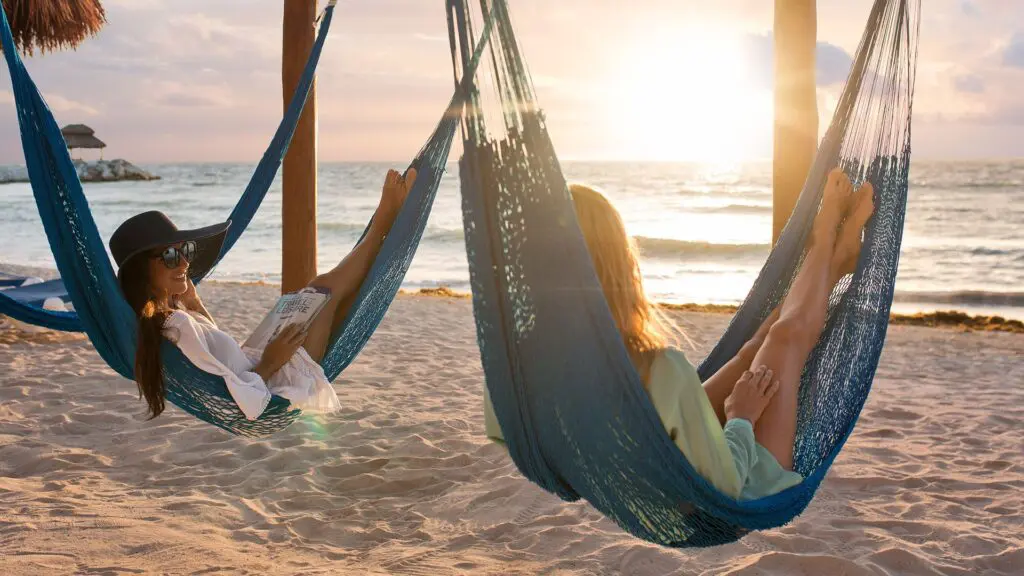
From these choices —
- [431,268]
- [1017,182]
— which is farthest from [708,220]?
[1017,182]

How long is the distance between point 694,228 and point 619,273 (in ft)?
41.6

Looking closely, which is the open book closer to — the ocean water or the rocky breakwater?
the ocean water

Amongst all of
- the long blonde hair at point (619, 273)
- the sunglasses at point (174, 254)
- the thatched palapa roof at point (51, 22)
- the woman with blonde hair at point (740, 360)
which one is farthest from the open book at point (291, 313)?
the thatched palapa roof at point (51, 22)

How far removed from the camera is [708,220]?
48.1 feet

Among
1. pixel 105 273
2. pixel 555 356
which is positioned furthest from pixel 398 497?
pixel 555 356

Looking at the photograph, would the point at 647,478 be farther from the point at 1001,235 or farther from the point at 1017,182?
the point at 1017,182

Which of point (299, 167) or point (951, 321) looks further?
point (951, 321)

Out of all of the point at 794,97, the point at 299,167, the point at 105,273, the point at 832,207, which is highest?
the point at 794,97

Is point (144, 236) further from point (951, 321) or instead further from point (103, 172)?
point (103, 172)

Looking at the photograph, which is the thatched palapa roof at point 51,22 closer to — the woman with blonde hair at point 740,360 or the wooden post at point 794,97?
the wooden post at point 794,97

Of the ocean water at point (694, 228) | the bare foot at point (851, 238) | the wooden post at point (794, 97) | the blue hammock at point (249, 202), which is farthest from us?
the ocean water at point (694, 228)

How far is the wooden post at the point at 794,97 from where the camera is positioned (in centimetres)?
279

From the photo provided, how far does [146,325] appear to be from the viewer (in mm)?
1756

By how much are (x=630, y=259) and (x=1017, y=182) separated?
61.3ft
